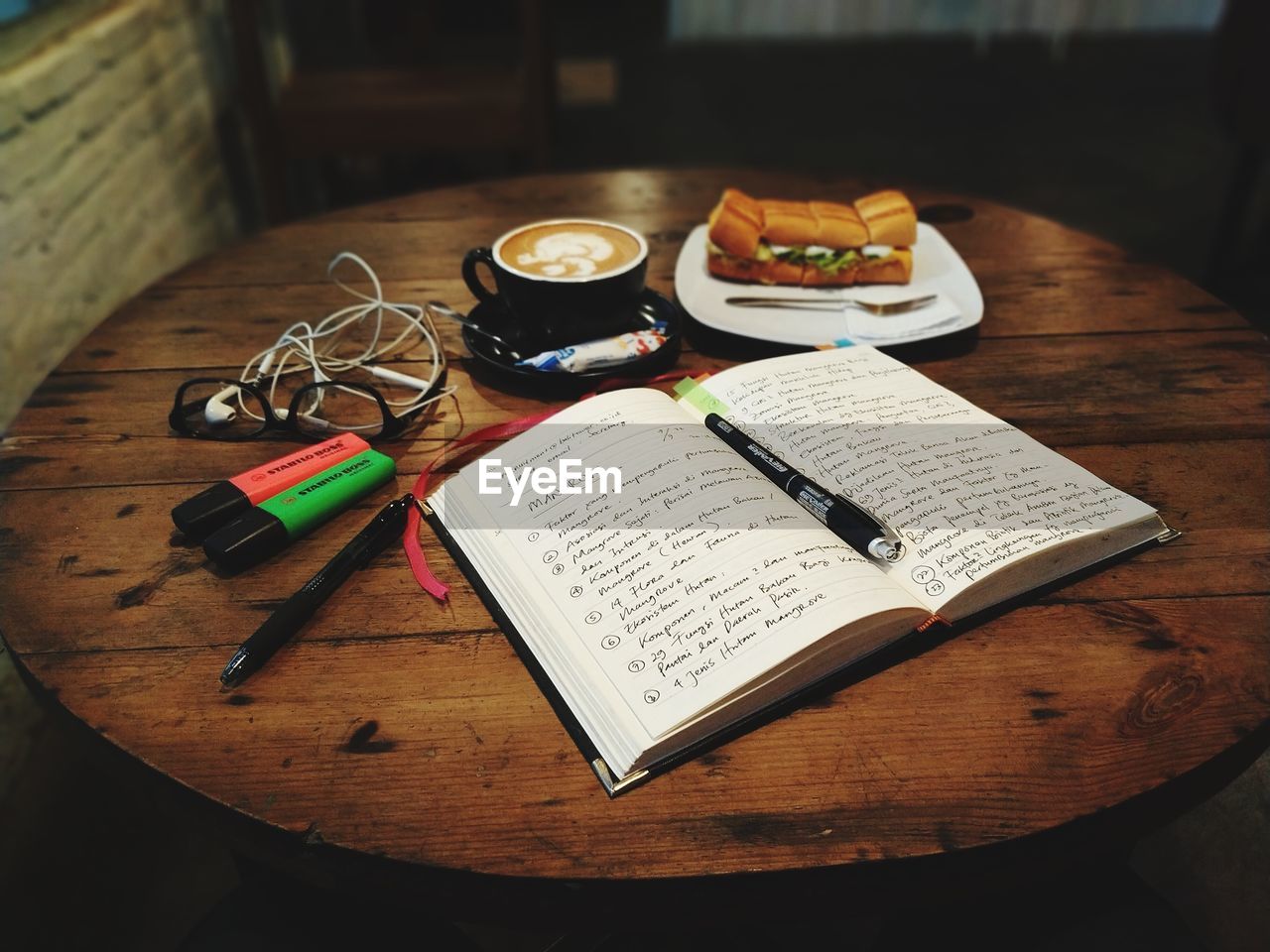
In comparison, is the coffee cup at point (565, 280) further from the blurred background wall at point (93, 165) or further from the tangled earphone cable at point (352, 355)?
the blurred background wall at point (93, 165)

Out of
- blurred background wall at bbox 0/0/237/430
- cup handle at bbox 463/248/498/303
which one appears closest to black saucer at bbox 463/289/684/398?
cup handle at bbox 463/248/498/303

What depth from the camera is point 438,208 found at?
1.31 meters

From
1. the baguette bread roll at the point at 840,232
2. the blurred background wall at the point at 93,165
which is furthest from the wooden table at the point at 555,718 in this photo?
the blurred background wall at the point at 93,165

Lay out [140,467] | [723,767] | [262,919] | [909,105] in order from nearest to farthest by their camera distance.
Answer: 1. [723,767]
2. [262,919]
3. [140,467]
4. [909,105]

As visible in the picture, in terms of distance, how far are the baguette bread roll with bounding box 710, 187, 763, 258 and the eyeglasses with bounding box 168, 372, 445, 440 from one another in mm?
376

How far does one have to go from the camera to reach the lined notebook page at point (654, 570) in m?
0.55

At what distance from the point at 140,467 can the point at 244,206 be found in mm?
2155

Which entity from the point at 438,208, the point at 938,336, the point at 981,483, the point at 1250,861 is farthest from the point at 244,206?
the point at 1250,861

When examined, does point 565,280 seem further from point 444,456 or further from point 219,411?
point 219,411

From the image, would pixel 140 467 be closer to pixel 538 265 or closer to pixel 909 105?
pixel 538 265

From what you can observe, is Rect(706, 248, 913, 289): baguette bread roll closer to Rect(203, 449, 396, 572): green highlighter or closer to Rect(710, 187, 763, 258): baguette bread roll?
Rect(710, 187, 763, 258): baguette bread roll

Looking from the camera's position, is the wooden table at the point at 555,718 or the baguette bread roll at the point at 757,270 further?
the baguette bread roll at the point at 757,270

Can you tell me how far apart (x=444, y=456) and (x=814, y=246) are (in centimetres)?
51

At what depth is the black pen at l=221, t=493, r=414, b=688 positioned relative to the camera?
59cm
